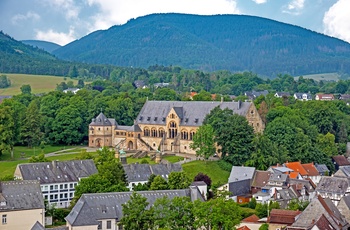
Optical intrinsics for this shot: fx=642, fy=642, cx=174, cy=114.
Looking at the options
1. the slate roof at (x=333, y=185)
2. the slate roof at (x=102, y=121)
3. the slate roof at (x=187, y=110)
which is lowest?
the slate roof at (x=333, y=185)

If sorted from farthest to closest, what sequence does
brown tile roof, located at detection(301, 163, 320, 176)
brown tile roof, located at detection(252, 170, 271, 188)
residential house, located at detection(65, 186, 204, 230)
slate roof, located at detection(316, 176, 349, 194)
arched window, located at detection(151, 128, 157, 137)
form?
arched window, located at detection(151, 128, 157, 137) < brown tile roof, located at detection(301, 163, 320, 176) < brown tile roof, located at detection(252, 170, 271, 188) < slate roof, located at detection(316, 176, 349, 194) < residential house, located at detection(65, 186, 204, 230)

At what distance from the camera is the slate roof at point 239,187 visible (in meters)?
73.9

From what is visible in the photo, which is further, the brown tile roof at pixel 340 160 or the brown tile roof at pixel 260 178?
the brown tile roof at pixel 340 160

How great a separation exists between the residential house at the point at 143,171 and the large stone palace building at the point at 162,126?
16.8 m

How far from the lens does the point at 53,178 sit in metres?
68.5

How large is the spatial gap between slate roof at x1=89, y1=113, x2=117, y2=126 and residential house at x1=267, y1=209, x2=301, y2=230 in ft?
147

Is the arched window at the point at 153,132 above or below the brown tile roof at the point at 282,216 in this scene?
above

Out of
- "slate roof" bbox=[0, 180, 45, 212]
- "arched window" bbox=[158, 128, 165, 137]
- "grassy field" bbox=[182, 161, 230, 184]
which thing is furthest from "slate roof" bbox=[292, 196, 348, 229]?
"arched window" bbox=[158, 128, 165, 137]

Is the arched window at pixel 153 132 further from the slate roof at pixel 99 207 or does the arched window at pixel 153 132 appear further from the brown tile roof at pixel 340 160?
the slate roof at pixel 99 207

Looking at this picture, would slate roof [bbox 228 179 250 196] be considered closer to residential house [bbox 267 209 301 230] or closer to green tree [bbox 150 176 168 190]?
green tree [bbox 150 176 168 190]

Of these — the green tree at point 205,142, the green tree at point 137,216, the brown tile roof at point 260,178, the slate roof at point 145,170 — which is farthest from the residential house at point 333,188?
the green tree at point 137,216

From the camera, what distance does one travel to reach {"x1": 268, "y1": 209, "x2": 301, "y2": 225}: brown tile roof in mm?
59438

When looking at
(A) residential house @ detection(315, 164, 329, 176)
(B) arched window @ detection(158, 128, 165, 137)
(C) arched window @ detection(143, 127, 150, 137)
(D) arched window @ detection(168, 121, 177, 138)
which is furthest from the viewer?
(C) arched window @ detection(143, 127, 150, 137)

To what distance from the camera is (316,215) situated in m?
58.2
